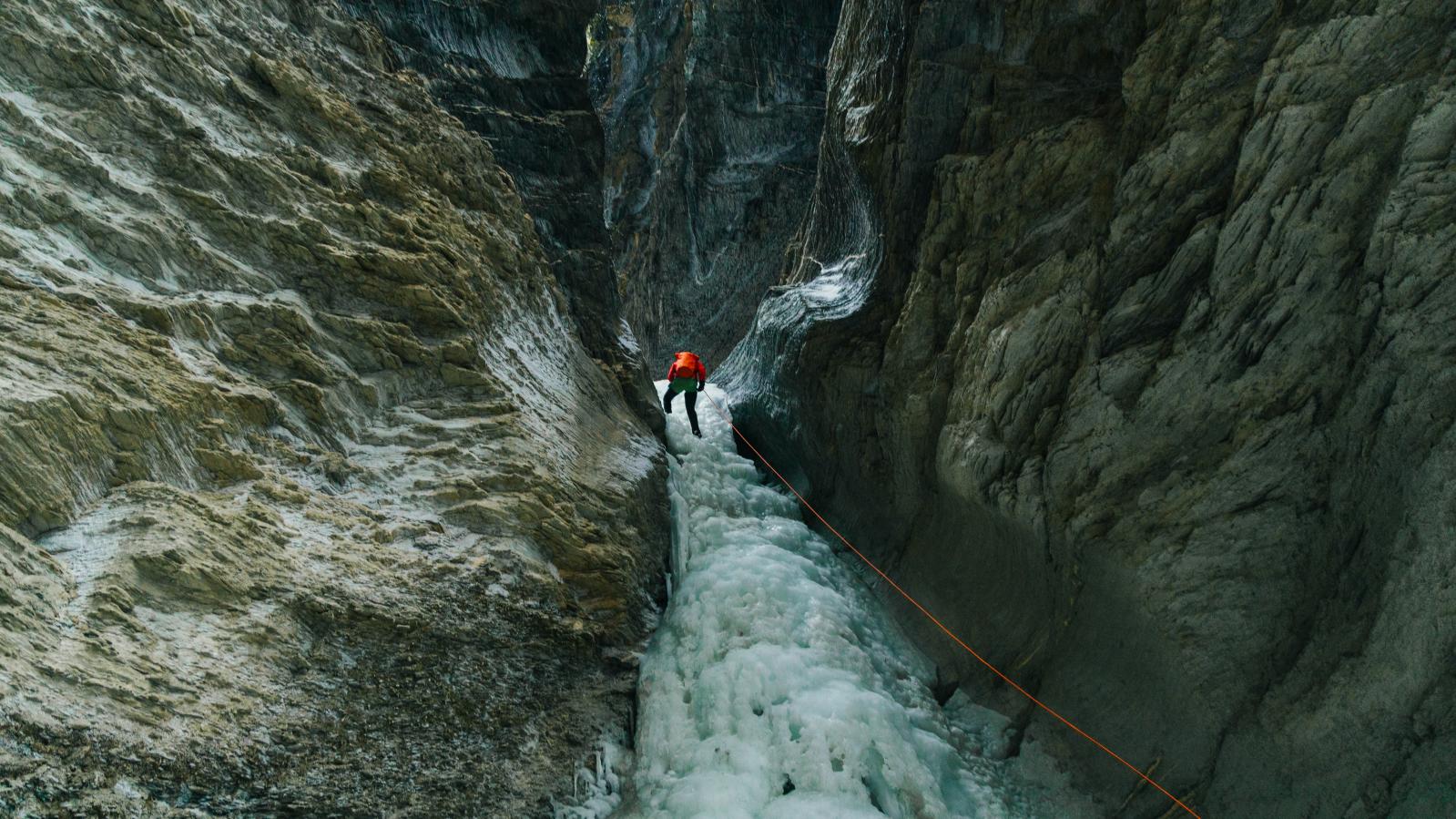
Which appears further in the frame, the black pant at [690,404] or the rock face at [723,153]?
the rock face at [723,153]

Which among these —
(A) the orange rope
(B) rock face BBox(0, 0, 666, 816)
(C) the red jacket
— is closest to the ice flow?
(A) the orange rope

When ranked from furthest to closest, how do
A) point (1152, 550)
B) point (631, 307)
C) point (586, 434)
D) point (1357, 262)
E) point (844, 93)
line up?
point (631, 307) → point (844, 93) → point (586, 434) → point (1152, 550) → point (1357, 262)

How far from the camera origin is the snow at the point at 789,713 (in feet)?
19.6

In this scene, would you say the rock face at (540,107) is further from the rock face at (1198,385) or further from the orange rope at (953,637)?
the rock face at (1198,385)

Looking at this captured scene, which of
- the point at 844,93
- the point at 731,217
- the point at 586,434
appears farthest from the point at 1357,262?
the point at 731,217

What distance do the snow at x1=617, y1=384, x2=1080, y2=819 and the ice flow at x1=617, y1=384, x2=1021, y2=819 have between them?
1 cm

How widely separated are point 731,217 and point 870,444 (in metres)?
15.3

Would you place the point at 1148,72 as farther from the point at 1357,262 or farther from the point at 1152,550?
the point at 1152,550

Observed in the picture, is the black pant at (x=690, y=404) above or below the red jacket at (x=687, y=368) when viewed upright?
below

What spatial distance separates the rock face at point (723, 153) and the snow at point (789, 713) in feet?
52.0

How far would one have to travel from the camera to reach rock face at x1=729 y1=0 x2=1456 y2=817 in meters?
4.67

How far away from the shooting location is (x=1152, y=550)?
6066 mm

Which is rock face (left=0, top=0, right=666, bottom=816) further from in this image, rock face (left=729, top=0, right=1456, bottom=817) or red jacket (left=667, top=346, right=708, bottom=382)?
red jacket (left=667, top=346, right=708, bottom=382)

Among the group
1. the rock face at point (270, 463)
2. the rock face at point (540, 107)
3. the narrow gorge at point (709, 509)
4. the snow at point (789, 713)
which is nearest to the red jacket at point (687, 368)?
the rock face at point (540, 107)
